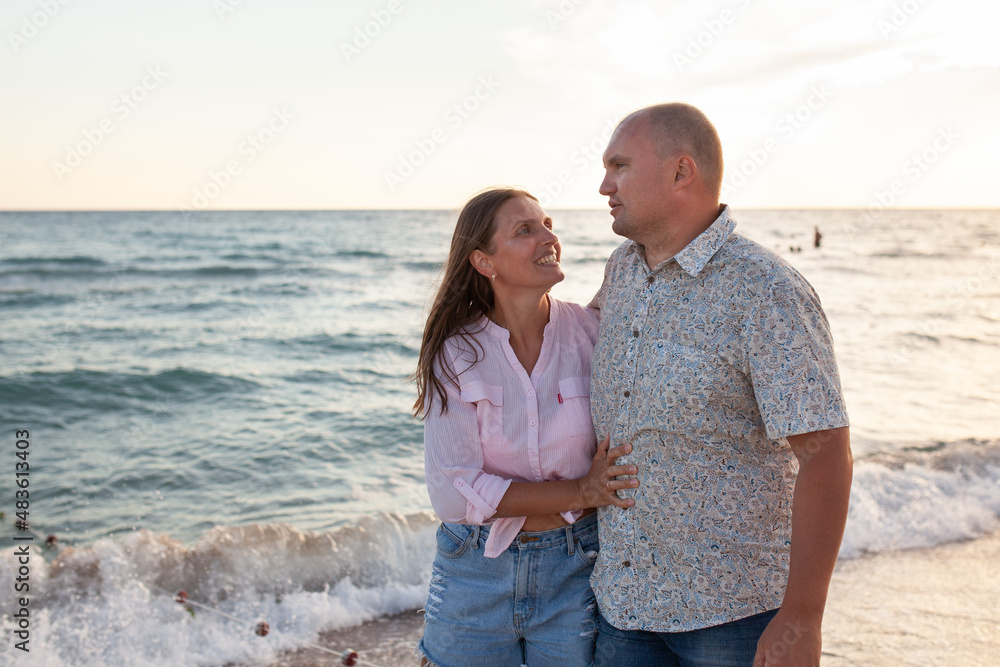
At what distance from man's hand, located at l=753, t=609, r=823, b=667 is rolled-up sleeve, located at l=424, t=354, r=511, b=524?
95cm

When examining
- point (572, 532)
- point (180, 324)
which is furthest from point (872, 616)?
point (180, 324)

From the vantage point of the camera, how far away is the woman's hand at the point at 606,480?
2.27 metres

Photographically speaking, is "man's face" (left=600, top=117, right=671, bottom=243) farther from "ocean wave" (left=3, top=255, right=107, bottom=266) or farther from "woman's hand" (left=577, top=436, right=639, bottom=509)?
"ocean wave" (left=3, top=255, right=107, bottom=266)

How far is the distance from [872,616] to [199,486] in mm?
5845

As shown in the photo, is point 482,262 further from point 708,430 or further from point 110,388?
point 110,388

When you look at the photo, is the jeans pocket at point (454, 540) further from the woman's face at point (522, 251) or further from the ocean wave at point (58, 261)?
the ocean wave at point (58, 261)

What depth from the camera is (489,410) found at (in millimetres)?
2617

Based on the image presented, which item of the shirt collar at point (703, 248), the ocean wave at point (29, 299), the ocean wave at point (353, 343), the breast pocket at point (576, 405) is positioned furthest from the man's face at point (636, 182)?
the ocean wave at point (29, 299)

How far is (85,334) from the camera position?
14430mm

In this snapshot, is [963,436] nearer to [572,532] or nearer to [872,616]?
[872,616]

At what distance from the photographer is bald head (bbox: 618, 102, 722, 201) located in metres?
2.24

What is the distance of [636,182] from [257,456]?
21.8 ft

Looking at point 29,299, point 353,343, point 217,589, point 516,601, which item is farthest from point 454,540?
point 29,299

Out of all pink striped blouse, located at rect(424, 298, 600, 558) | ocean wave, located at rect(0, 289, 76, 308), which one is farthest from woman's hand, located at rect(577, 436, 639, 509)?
ocean wave, located at rect(0, 289, 76, 308)
